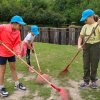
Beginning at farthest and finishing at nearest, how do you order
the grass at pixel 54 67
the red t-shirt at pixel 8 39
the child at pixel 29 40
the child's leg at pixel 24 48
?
the child's leg at pixel 24 48
the child at pixel 29 40
the grass at pixel 54 67
the red t-shirt at pixel 8 39

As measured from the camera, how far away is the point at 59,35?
1545cm

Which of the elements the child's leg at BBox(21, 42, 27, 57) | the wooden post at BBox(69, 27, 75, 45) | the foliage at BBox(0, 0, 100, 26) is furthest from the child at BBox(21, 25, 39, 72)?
the foliage at BBox(0, 0, 100, 26)

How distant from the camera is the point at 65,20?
814 inches

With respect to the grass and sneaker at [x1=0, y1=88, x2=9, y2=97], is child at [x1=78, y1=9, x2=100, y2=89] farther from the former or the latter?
sneaker at [x1=0, y1=88, x2=9, y2=97]

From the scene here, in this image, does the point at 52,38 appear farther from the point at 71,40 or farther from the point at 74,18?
the point at 74,18

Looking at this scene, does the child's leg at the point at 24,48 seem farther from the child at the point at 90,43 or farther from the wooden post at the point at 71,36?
the wooden post at the point at 71,36

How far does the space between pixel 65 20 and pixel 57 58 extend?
10505 mm

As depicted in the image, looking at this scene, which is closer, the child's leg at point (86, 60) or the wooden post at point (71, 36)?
the child's leg at point (86, 60)

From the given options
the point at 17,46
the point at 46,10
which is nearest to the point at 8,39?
the point at 17,46

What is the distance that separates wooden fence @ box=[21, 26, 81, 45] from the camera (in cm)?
1499

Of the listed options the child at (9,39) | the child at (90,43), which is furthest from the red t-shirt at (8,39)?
the child at (90,43)

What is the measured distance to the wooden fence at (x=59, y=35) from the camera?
14992mm

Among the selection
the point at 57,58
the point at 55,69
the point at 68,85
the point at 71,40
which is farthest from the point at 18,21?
the point at 71,40

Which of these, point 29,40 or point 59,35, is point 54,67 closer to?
point 29,40
